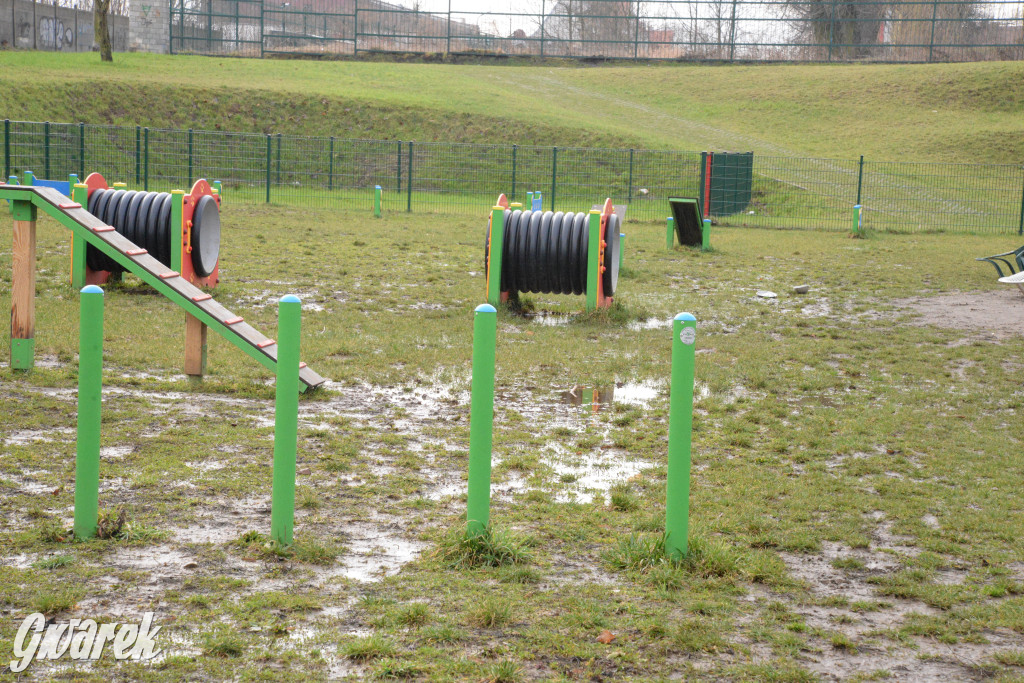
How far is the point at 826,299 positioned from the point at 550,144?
23469 mm

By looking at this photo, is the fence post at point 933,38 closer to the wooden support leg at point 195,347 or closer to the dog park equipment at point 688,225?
the dog park equipment at point 688,225

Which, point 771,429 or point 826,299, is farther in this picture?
point 826,299

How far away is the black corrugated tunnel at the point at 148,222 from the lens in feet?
38.0

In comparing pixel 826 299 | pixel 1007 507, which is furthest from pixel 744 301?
pixel 1007 507

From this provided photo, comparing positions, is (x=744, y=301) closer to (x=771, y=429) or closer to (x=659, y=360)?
(x=659, y=360)

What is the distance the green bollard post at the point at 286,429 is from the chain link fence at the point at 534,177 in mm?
22351

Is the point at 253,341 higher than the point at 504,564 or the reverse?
higher

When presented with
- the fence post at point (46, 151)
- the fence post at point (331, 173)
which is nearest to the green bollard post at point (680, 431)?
the fence post at point (46, 151)

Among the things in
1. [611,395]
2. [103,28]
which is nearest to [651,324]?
[611,395]

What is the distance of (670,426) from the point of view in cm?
450

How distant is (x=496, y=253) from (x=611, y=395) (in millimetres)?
3719

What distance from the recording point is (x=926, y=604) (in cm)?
430

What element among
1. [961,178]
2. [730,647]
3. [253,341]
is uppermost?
[961,178]

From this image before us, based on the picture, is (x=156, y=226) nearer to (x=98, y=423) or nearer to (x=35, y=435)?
(x=35, y=435)
